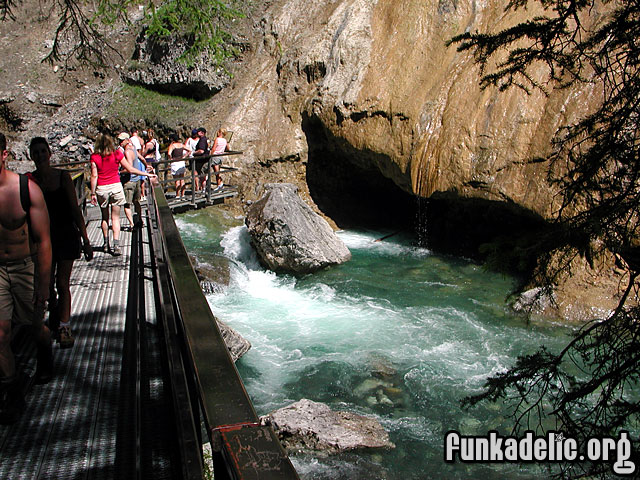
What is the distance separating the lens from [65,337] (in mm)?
4047

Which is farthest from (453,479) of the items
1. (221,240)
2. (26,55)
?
(26,55)

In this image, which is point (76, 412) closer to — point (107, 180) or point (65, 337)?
point (65, 337)

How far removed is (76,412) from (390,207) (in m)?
15.0

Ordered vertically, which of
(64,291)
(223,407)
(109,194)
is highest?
(109,194)

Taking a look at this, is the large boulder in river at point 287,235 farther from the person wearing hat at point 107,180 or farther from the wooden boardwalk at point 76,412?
the wooden boardwalk at point 76,412

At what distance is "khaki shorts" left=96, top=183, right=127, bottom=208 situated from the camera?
737cm

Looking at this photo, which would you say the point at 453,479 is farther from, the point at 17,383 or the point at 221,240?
the point at 221,240

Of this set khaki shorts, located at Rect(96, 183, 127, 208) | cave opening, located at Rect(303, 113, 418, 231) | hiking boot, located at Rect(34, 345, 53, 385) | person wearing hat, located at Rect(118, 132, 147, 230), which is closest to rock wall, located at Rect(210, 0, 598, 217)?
cave opening, located at Rect(303, 113, 418, 231)

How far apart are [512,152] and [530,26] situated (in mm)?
8143

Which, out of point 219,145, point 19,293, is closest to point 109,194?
point 19,293

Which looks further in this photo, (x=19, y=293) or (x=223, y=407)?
(x=19, y=293)

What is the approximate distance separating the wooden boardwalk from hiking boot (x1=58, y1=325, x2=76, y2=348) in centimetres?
5

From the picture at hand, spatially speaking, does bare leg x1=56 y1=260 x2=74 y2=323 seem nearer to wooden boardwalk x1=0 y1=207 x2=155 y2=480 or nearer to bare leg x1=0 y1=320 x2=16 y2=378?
wooden boardwalk x1=0 y1=207 x2=155 y2=480

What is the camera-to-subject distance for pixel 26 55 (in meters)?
21.8
